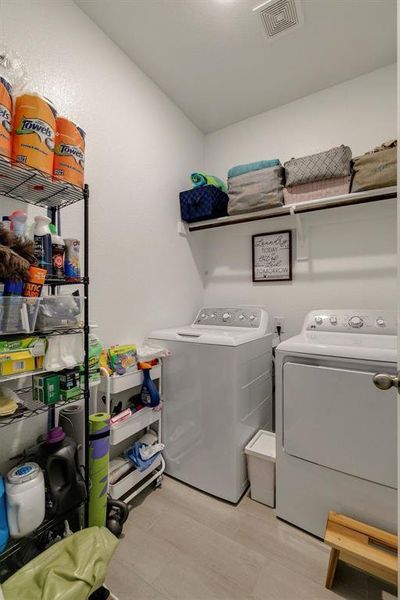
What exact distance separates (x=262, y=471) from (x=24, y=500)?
1.20 metres

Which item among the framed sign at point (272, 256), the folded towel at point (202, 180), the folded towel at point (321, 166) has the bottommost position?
the framed sign at point (272, 256)

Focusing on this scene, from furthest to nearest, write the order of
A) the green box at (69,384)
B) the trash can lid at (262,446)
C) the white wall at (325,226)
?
the white wall at (325,226), the trash can lid at (262,446), the green box at (69,384)

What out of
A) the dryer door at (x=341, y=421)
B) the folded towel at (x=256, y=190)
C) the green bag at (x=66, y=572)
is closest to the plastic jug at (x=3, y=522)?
the green bag at (x=66, y=572)

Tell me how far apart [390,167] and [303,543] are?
6.81 feet

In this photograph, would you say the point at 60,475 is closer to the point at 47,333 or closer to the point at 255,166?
the point at 47,333

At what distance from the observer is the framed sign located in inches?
89.0

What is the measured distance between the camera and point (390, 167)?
160cm

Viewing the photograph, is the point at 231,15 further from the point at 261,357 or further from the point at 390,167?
the point at 261,357

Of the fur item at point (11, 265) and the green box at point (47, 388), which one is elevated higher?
the fur item at point (11, 265)

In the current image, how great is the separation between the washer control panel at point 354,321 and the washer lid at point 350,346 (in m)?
0.05

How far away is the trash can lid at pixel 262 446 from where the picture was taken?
1.58 m

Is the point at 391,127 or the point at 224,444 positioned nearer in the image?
the point at 224,444

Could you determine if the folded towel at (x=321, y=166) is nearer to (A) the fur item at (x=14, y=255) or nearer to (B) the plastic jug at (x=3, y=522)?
(A) the fur item at (x=14, y=255)

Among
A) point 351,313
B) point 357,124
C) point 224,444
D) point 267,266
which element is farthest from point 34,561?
point 357,124
